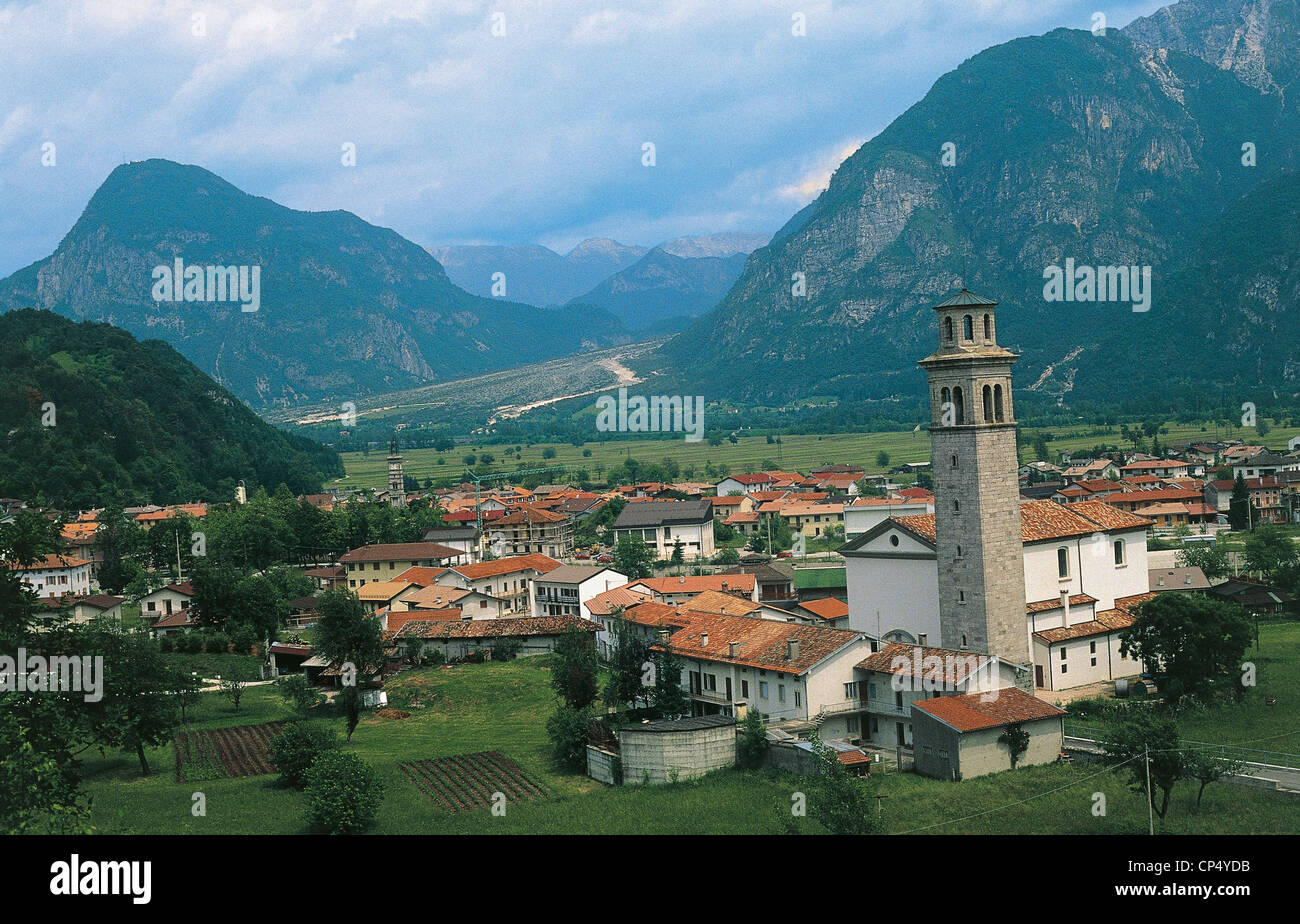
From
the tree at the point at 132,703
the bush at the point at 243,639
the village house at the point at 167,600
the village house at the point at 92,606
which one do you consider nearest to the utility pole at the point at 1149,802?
the tree at the point at 132,703

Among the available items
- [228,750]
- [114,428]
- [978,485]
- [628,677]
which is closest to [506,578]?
[228,750]

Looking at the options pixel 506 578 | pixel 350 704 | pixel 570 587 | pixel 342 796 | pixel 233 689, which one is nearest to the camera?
pixel 342 796

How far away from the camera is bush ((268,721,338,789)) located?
3002 centimetres

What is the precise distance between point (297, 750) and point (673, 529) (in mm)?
52040

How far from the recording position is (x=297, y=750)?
1188 inches

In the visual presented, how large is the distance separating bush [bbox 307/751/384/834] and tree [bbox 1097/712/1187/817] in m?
15.5

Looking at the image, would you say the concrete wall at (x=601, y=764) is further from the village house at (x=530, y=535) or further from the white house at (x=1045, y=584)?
the village house at (x=530, y=535)

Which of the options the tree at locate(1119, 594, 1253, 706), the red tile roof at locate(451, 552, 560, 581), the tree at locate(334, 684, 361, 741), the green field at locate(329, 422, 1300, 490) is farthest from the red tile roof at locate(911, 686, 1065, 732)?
the green field at locate(329, 422, 1300, 490)

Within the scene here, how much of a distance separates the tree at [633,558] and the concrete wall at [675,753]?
103 ft

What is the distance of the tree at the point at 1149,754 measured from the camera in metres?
22.2

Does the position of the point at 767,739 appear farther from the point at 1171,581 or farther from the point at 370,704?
the point at 1171,581

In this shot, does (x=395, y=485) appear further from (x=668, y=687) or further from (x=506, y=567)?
(x=668, y=687)

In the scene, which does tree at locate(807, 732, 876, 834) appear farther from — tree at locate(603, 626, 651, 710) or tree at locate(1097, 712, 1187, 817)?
tree at locate(603, 626, 651, 710)
